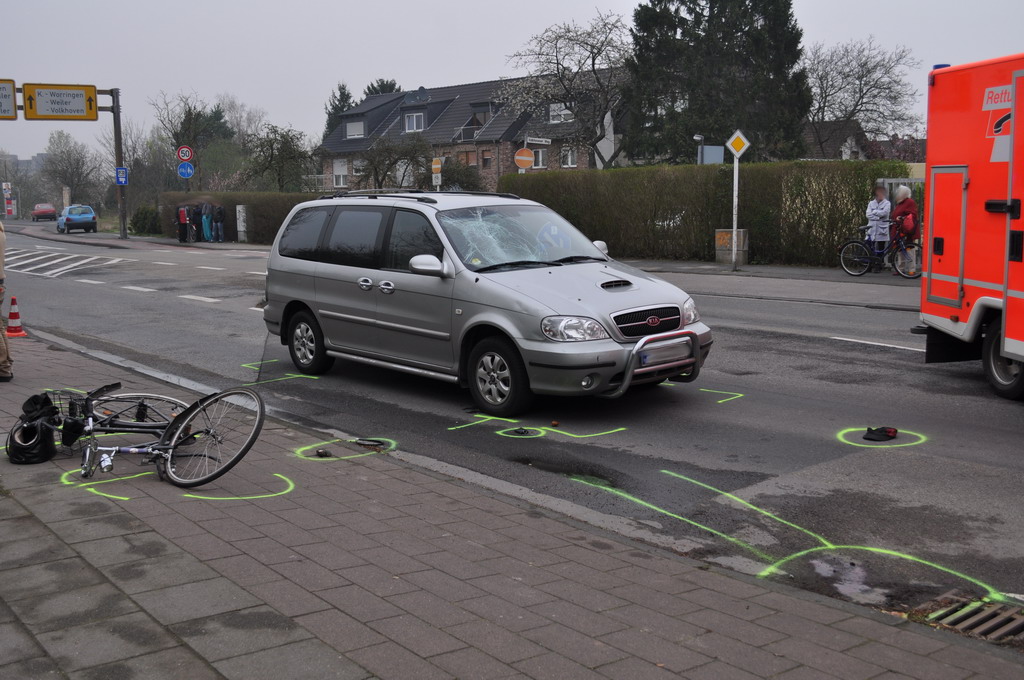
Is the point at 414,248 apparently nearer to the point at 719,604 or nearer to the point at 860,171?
the point at 719,604

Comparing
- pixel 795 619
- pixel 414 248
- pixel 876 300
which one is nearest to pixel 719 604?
pixel 795 619

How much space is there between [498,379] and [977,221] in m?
4.44

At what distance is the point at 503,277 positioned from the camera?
27.8ft

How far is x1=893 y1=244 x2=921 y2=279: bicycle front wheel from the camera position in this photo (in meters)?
20.1

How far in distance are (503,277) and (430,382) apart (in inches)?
82.5

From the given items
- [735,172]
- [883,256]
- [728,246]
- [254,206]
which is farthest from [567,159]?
[883,256]

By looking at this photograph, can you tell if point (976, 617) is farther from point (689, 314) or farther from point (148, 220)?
point (148, 220)

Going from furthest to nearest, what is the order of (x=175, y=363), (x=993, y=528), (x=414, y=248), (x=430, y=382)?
(x=175, y=363) → (x=430, y=382) → (x=414, y=248) → (x=993, y=528)

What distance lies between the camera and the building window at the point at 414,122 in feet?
249

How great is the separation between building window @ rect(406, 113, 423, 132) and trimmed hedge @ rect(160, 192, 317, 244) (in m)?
31.9

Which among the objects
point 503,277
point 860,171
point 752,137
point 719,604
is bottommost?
point 719,604

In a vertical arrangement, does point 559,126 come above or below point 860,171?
above

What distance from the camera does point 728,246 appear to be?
24.8 metres

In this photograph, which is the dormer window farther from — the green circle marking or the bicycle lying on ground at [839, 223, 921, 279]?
the green circle marking
